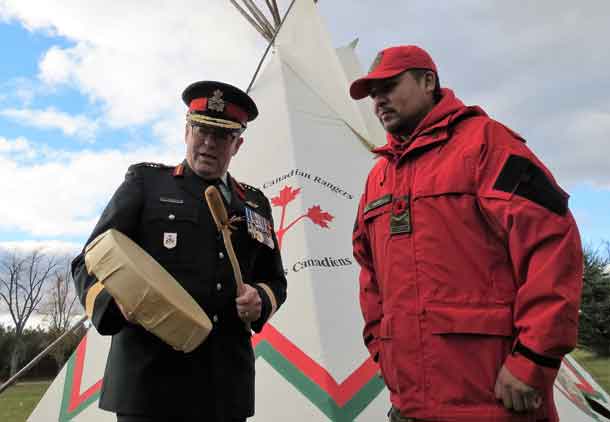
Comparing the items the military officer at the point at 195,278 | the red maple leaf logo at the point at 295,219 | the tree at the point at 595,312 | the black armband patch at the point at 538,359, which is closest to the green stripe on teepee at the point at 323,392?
the red maple leaf logo at the point at 295,219

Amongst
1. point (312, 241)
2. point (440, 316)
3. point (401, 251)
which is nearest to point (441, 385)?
point (440, 316)

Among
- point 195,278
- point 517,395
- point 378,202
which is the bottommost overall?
point 517,395

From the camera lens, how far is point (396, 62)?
2047mm

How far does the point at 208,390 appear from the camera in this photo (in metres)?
1.93

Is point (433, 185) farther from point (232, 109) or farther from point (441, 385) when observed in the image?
point (232, 109)

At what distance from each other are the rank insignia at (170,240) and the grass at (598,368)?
6.71 metres

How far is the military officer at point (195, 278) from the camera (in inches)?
73.9

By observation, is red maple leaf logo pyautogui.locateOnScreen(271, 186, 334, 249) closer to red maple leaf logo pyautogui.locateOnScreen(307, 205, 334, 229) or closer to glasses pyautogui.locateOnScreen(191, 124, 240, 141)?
red maple leaf logo pyautogui.locateOnScreen(307, 205, 334, 229)

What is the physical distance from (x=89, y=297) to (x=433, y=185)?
50.2 inches

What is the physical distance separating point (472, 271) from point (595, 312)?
42.5ft

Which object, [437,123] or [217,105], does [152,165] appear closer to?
[217,105]

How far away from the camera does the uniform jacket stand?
1.87 meters

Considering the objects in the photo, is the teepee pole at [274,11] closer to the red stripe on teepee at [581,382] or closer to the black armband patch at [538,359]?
the red stripe on teepee at [581,382]

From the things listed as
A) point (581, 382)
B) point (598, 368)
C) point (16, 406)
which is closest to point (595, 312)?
point (598, 368)
